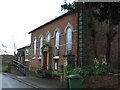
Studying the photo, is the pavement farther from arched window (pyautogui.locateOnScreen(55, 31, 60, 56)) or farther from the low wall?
arched window (pyautogui.locateOnScreen(55, 31, 60, 56))

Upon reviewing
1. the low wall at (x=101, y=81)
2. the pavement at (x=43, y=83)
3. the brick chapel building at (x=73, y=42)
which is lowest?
the pavement at (x=43, y=83)

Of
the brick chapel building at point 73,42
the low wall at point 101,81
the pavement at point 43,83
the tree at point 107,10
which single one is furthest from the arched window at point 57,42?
the low wall at point 101,81

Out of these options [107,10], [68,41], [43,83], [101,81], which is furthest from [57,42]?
[101,81]

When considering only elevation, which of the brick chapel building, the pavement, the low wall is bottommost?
the pavement

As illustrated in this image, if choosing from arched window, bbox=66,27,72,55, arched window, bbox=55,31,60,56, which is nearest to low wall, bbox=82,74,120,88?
arched window, bbox=66,27,72,55

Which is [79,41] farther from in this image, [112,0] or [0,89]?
[0,89]

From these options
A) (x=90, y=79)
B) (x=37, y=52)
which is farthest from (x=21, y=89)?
(x=37, y=52)

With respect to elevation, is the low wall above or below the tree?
below

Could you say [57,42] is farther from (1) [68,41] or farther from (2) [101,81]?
(2) [101,81]

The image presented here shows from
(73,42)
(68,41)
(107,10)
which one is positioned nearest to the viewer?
(107,10)

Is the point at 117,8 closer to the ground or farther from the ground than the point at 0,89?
farther from the ground

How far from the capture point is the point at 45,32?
3102 centimetres

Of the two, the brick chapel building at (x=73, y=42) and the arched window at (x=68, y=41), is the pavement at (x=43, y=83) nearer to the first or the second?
the brick chapel building at (x=73, y=42)

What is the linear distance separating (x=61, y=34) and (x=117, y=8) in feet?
29.2
